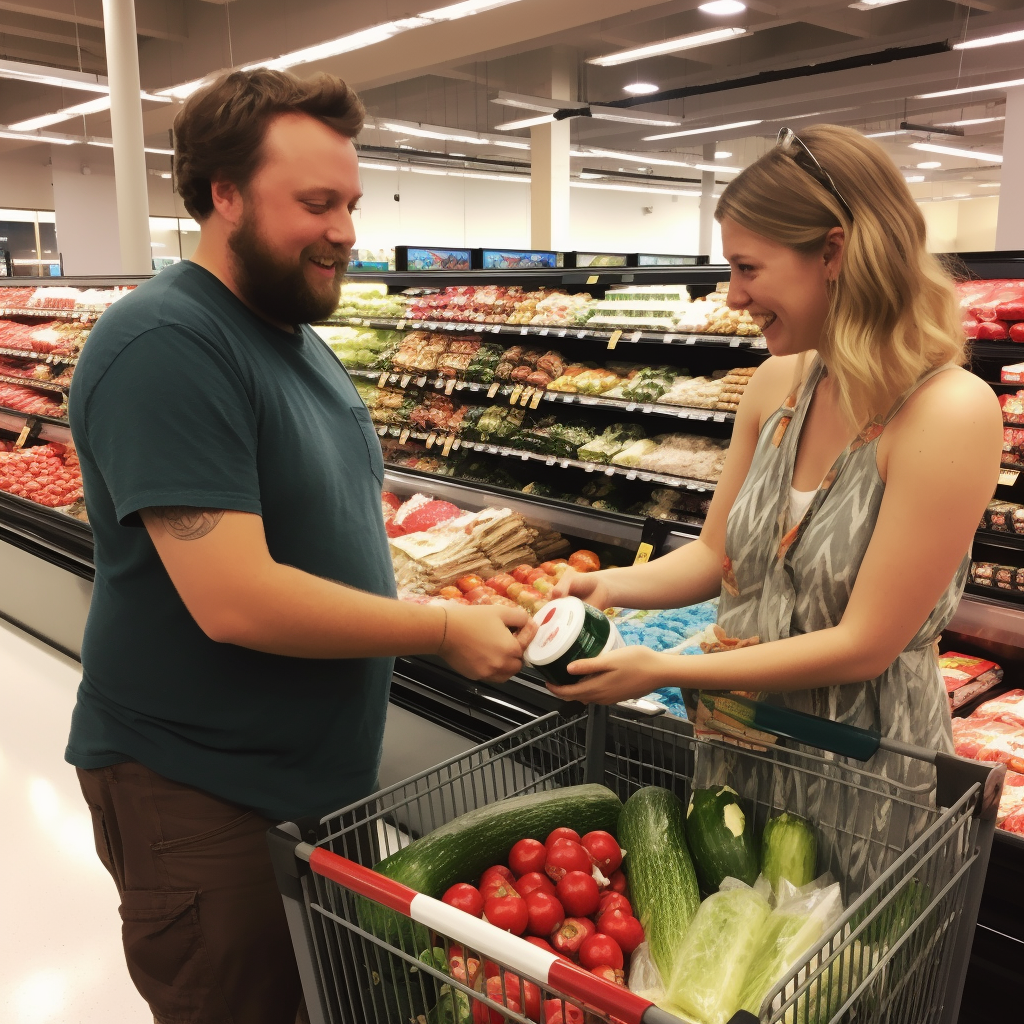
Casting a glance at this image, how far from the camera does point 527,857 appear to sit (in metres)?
1.25

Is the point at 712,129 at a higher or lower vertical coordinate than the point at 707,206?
higher

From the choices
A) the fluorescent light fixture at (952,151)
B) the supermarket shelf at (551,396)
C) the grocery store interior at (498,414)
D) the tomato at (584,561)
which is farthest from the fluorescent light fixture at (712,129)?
the tomato at (584,561)

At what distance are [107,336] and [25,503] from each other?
479cm

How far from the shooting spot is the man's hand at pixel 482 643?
1.41 meters

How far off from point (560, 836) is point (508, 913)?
0.58ft

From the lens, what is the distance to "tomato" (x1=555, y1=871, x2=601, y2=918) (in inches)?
46.8

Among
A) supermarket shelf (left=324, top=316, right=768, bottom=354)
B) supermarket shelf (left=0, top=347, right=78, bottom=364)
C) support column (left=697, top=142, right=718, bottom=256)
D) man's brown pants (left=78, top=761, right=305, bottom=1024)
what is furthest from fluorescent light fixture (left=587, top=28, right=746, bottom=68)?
support column (left=697, top=142, right=718, bottom=256)

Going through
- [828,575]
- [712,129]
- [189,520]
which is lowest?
[828,575]

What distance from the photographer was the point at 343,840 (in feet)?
3.79

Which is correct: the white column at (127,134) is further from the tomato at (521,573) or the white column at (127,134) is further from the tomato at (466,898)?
the tomato at (466,898)

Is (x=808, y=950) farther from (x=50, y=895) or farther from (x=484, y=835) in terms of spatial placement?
(x=50, y=895)

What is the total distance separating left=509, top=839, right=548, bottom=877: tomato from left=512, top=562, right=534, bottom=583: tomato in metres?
2.29

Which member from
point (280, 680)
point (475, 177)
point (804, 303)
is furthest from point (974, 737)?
point (475, 177)

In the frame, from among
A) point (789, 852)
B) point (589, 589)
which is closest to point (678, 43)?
point (589, 589)
